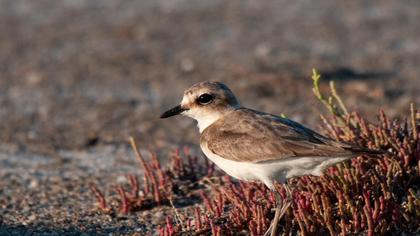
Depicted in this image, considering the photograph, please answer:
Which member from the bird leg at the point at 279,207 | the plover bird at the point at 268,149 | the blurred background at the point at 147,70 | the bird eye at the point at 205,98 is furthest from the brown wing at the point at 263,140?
the blurred background at the point at 147,70

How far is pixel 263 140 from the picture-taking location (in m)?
5.32

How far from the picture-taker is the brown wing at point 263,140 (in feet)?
16.8

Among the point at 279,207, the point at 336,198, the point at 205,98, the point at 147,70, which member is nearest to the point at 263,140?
the point at 279,207

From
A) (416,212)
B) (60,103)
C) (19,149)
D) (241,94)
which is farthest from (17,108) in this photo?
(416,212)

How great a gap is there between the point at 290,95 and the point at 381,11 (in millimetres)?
6195

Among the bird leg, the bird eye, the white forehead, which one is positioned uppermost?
the white forehead

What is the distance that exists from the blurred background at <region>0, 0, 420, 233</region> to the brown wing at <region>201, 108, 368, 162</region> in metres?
1.67

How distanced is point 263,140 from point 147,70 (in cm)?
794

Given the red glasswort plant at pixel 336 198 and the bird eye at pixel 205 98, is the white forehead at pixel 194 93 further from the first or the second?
the red glasswort plant at pixel 336 198

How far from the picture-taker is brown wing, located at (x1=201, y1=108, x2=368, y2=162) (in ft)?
16.8

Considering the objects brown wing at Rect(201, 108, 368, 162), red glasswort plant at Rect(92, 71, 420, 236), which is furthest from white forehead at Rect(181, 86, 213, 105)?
red glasswort plant at Rect(92, 71, 420, 236)

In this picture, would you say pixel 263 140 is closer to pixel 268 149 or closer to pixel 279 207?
pixel 268 149

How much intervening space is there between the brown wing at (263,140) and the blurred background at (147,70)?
1.67m

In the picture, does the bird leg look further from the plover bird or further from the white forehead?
the white forehead
